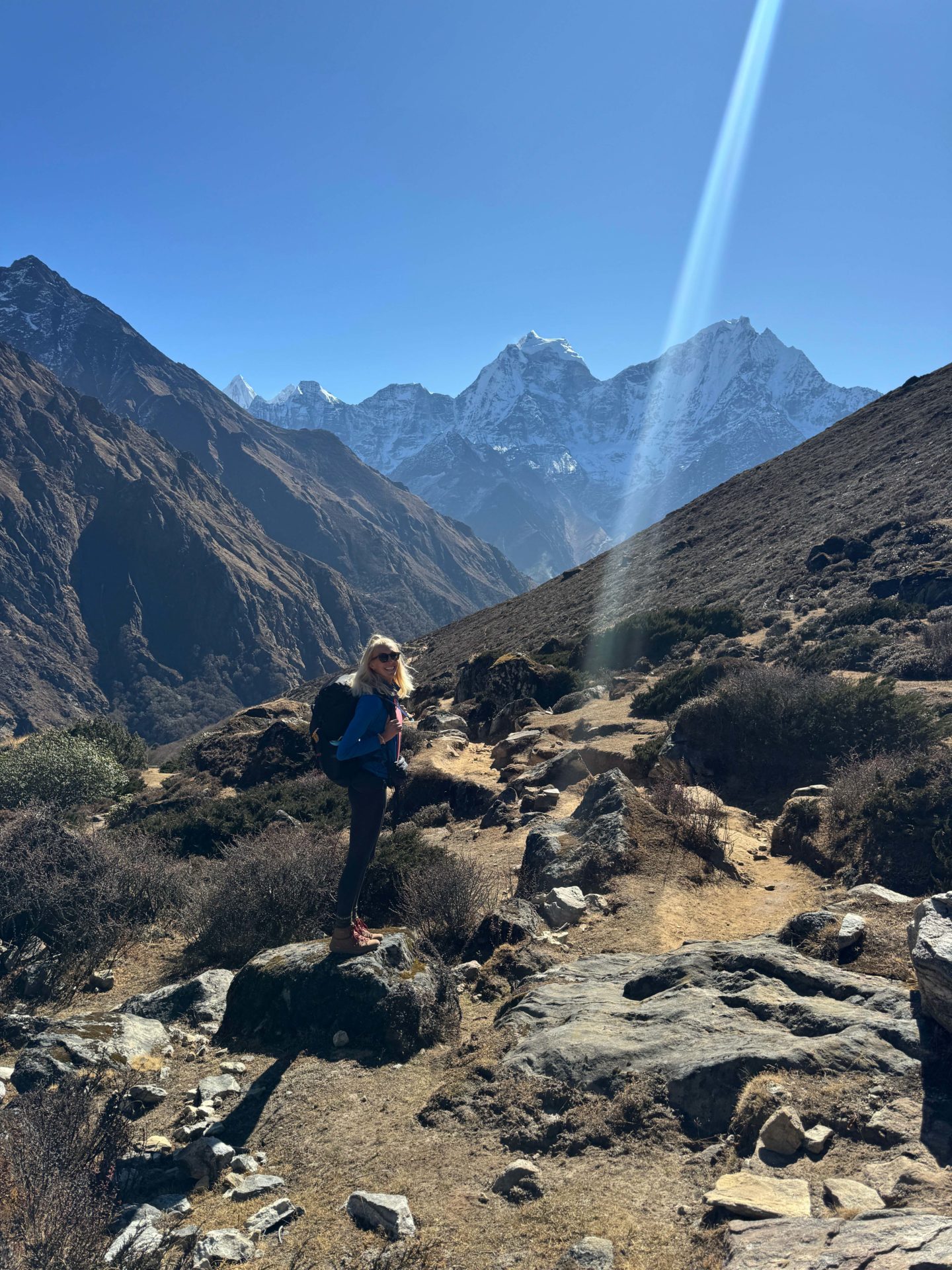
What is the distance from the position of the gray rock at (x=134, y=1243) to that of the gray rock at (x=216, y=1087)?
3.36 ft

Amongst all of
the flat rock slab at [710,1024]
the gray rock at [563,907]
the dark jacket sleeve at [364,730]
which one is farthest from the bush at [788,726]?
the dark jacket sleeve at [364,730]

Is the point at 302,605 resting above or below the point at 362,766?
above

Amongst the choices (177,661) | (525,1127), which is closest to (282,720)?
(525,1127)

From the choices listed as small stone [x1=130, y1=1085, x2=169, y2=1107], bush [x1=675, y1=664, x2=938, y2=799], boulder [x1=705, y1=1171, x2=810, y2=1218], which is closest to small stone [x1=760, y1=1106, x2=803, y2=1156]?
boulder [x1=705, y1=1171, x2=810, y2=1218]

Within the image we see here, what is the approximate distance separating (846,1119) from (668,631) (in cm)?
1820

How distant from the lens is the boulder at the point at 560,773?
427 inches

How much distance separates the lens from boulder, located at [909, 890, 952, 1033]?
133 inches

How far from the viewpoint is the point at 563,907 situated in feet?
20.4

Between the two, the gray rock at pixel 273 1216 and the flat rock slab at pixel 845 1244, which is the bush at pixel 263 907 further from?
the flat rock slab at pixel 845 1244

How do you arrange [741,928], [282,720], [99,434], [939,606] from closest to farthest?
[741,928]
[939,606]
[282,720]
[99,434]

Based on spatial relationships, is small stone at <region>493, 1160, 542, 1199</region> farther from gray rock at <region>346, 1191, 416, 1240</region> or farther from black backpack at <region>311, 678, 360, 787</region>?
black backpack at <region>311, 678, 360, 787</region>

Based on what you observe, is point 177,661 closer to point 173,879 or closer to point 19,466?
point 19,466

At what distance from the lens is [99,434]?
177 meters

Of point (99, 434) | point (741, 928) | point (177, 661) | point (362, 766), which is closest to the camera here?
point (362, 766)
